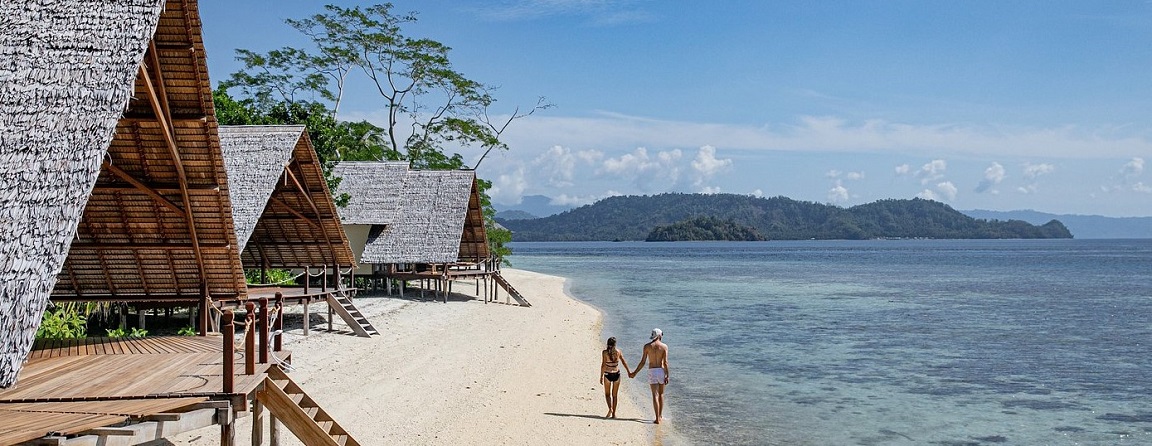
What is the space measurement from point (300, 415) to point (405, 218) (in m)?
17.1

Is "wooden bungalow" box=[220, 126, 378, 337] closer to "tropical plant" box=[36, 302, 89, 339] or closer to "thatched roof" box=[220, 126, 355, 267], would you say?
"thatched roof" box=[220, 126, 355, 267]

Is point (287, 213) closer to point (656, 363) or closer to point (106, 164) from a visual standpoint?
point (106, 164)

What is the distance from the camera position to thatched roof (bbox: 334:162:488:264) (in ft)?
72.4

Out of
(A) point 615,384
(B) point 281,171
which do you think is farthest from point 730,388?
(B) point 281,171

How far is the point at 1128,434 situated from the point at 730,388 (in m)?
5.22

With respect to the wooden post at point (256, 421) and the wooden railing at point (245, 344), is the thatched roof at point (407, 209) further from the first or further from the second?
the wooden post at point (256, 421)

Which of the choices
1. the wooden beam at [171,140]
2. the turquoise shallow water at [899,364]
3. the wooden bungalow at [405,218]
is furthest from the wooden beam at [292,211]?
the turquoise shallow water at [899,364]

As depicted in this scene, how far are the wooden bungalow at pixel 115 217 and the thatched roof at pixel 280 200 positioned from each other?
3022 millimetres

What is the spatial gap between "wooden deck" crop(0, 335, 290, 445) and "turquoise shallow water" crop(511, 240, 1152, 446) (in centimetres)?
549

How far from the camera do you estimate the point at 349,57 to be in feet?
108

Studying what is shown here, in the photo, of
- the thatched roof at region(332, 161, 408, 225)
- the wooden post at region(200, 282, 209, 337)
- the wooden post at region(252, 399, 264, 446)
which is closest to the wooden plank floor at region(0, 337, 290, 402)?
the wooden post at region(252, 399, 264, 446)

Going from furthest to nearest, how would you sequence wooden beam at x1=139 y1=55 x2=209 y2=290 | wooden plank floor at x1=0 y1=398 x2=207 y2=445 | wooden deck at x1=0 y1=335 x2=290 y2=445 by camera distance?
wooden beam at x1=139 y1=55 x2=209 y2=290 → wooden deck at x1=0 y1=335 x2=290 y2=445 → wooden plank floor at x1=0 y1=398 x2=207 y2=445

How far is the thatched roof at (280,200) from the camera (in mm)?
13180

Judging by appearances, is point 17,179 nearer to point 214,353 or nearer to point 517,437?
point 214,353
